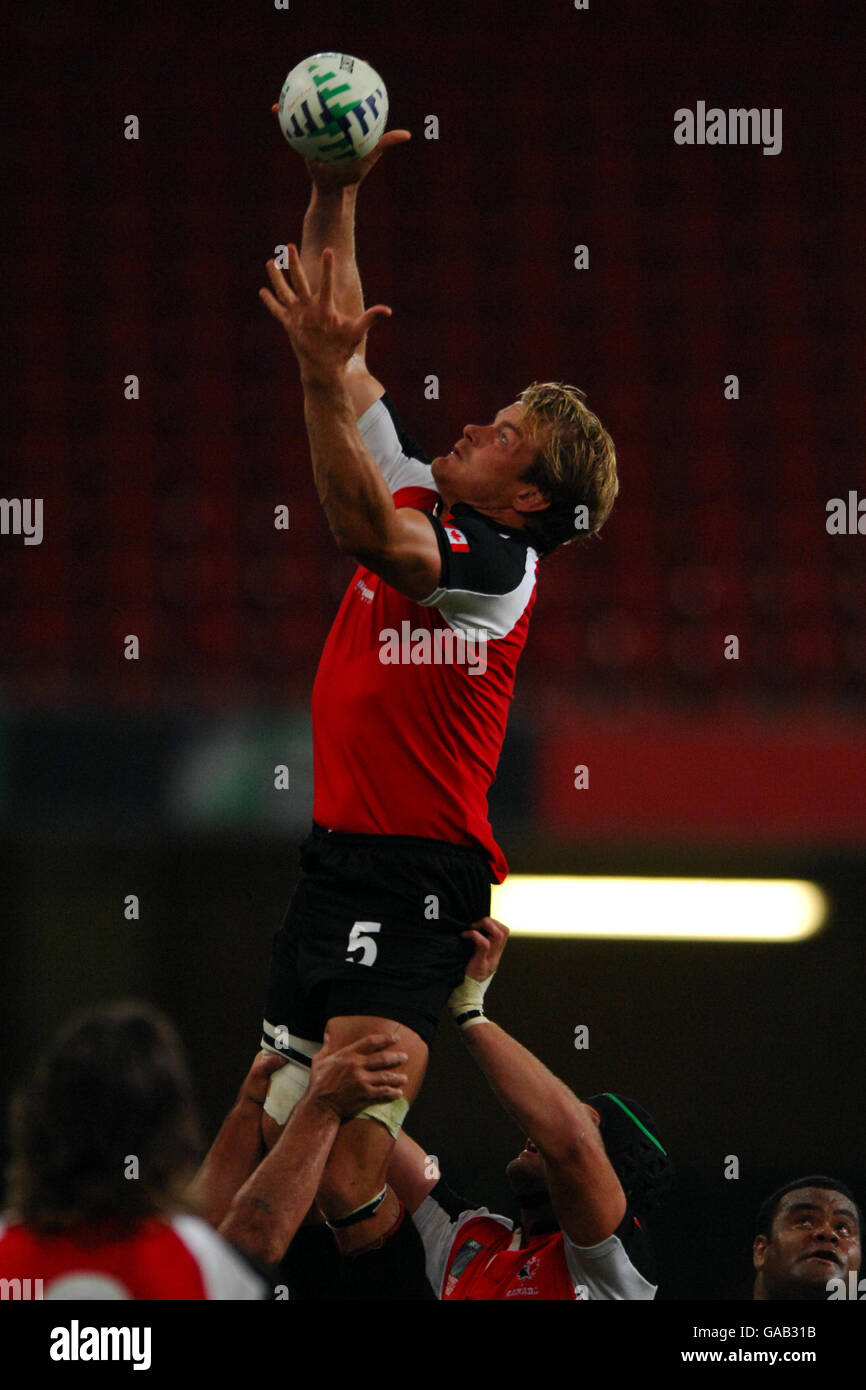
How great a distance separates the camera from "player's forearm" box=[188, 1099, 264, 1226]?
467 centimetres

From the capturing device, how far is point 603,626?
1023 centimetres

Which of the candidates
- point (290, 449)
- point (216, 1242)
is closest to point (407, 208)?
point (290, 449)

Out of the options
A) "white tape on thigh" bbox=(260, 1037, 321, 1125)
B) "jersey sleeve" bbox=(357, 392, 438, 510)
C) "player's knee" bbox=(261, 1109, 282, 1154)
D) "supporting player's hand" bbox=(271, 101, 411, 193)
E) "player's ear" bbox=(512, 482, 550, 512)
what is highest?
"supporting player's hand" bbox=(271, 101, 411, 193)

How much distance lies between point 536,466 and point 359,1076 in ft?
5.42

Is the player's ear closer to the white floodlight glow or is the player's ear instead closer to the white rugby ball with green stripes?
the white rugby ball with green stripes

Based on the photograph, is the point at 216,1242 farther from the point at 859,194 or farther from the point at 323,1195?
the point at 859,194

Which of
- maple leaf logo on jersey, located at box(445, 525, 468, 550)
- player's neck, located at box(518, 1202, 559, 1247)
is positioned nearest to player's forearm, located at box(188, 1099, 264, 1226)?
player's neck, located at box(518, 1202, 559, 1247)

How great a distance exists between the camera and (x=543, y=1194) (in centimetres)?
542

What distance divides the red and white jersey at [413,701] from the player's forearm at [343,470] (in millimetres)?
439

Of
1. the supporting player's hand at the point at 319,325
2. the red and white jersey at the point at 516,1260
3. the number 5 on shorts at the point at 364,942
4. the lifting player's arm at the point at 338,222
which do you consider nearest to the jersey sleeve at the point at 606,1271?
the red and white jersey at the point at 516,1260

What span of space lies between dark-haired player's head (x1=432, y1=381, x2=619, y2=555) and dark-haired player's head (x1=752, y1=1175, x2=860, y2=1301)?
2.36 meters

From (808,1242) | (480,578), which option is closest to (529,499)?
(480,578)

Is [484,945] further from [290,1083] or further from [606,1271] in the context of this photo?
[606,1271]

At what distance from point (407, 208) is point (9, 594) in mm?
4107
